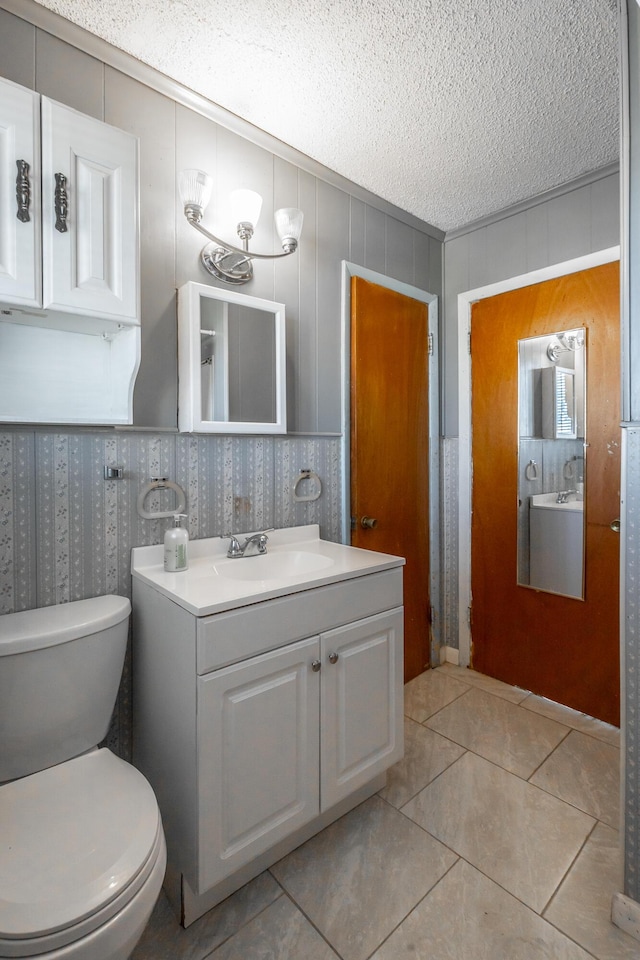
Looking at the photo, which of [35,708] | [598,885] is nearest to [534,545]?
[598,885]

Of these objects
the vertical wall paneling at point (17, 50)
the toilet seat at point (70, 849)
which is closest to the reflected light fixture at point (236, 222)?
the vertical wall paneling at point (17, 50)

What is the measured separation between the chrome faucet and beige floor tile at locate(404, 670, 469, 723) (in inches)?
43.5

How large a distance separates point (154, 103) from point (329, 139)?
0.65m

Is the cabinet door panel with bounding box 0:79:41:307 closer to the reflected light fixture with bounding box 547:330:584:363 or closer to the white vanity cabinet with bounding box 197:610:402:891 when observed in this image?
the white vanity cabinet with bounding box 197:610:402:891

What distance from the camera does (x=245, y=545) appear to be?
1719 millimetres

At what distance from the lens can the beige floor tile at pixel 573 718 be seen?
202 centimetres

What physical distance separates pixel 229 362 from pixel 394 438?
38.4 inches

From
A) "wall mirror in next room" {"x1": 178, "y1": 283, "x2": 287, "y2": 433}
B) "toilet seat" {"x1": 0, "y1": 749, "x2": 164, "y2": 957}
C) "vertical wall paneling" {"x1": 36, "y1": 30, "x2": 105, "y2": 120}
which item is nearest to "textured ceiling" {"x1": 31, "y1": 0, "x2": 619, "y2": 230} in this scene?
"vertical wall paneling" {"x1": 36, "y1": 30, "x2": 105, "y2": 120}

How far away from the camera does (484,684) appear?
2.46 metres

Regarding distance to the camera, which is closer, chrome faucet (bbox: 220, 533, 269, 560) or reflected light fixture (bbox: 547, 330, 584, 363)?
chrome faucet (bbox: 220, 533, 269, 560)

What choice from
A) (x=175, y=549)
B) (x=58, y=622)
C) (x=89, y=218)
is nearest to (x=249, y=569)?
(x=175, y=549)

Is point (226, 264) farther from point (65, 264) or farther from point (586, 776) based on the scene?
point (586, 776)

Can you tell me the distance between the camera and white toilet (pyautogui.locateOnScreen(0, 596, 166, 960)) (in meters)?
0.81

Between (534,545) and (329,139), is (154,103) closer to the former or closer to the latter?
(329,139)
